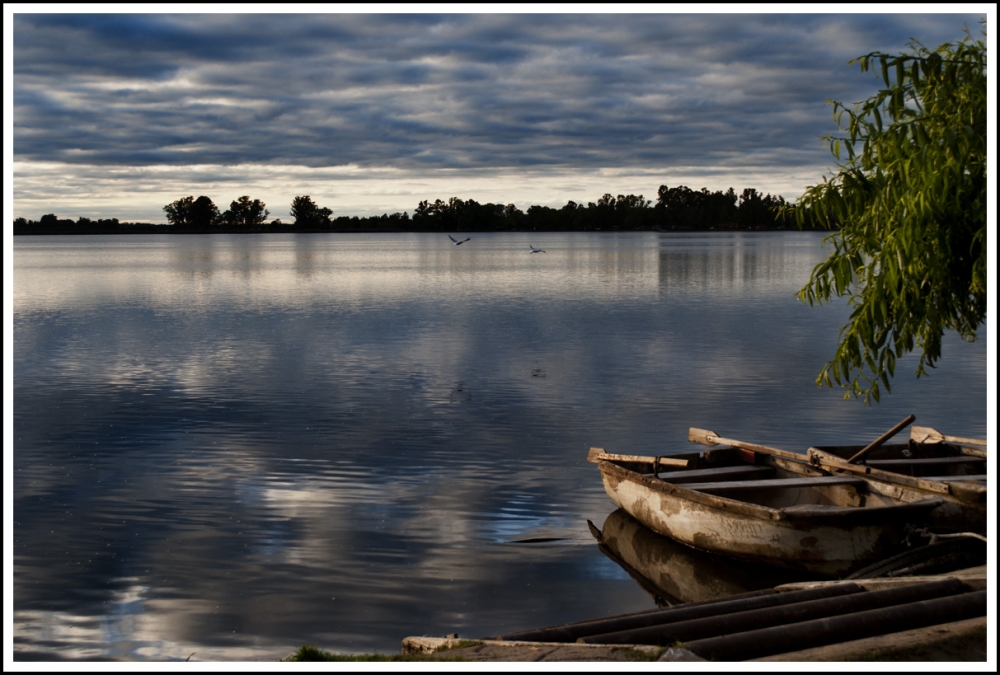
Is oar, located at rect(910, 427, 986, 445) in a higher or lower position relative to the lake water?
higher

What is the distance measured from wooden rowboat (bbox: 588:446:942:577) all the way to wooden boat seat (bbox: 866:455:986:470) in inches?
32.4

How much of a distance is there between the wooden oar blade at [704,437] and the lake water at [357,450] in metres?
1.89

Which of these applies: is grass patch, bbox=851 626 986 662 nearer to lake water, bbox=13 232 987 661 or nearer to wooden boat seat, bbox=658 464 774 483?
lake water, bbox=13 232 987 661

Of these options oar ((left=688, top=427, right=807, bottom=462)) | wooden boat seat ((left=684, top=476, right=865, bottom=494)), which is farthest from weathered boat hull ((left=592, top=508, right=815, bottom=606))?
oar ((left=688, top=427, right=807, bottom=462))

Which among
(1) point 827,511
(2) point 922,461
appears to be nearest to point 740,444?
(2) point 922,461

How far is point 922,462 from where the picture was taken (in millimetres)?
13742

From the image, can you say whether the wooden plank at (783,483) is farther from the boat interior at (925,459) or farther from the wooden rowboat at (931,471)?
the boat interior at (925,459)

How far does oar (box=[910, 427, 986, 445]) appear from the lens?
574 inches

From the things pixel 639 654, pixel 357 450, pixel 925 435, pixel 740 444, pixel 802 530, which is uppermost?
pixel 639 654

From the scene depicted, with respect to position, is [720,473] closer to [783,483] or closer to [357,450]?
[783,483]

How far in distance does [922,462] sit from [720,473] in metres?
2.90

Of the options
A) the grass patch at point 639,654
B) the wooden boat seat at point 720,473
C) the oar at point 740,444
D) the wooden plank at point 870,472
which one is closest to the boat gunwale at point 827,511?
the wooden plank at point 870,472

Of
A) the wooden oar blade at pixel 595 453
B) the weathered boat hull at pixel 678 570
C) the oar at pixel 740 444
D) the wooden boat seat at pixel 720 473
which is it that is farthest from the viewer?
the wooden oar blade at pixel 595 453

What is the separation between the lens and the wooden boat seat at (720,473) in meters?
13.8
